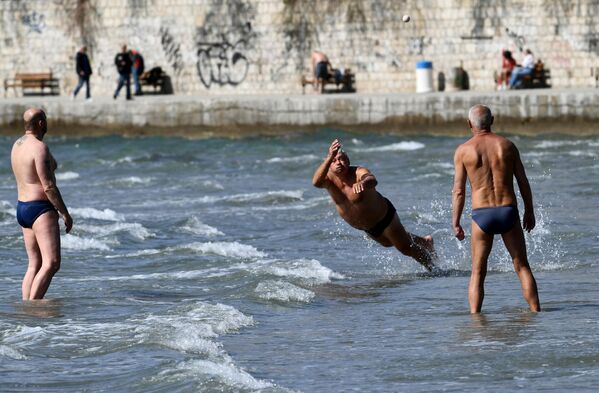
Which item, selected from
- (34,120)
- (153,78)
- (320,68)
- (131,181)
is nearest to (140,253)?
(34,120)

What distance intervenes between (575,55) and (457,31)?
9.19 feet

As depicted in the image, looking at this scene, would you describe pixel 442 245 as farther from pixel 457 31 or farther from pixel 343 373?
pixel 457 31

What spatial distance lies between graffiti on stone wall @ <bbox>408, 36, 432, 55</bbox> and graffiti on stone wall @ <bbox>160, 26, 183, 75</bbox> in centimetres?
585

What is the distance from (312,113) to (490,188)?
22524 mm

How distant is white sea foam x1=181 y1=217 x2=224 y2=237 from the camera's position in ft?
54.6

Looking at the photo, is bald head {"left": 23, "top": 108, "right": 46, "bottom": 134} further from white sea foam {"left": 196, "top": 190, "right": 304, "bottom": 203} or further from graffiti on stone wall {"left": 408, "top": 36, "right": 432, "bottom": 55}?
graffiti on stone wall {"left": 408, "top": 36, "right": 432, "bottom": 55}

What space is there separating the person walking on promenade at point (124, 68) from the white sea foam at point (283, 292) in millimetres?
23136

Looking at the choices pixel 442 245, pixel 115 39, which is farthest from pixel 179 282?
pixel 115 39

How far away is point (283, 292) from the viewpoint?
11.8 metres

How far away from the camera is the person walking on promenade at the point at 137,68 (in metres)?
36.6

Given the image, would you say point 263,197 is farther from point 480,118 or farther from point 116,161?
point 480,118

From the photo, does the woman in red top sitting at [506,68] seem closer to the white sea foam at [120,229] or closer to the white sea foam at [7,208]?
the white sea foam at [7,208]

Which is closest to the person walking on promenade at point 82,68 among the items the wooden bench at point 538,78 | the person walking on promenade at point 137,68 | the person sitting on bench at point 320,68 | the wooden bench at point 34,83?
the person walking on promenade at point 137,68

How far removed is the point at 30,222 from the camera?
10.8m
